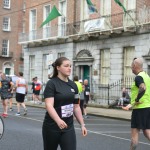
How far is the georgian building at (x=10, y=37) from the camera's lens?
193 feet

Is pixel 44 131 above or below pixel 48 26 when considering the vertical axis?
below

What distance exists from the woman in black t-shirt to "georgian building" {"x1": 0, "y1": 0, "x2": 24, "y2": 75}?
5351cm

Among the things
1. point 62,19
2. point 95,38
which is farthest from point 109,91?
point 62,19

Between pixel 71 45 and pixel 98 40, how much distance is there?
9.76 ft

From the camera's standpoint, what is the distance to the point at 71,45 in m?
30.2

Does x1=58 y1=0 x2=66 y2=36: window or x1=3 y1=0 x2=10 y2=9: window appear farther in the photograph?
x1=3 y1=0 x2=10 y2=9: window

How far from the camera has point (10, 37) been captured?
59.6 metres

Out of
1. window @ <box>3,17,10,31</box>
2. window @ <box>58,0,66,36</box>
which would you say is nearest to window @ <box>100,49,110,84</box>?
window @ <box>58,0,66,36</box>

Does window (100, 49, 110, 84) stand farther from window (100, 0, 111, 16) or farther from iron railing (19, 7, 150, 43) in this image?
window (100, 0, 111, 16)

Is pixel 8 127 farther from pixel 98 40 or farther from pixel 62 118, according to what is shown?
pixel 98 40

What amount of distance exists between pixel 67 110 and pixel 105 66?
71.8 ft

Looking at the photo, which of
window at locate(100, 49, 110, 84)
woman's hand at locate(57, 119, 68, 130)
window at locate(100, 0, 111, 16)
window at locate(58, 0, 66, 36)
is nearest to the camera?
woman's hand at locate(57, 119, 68, 130)

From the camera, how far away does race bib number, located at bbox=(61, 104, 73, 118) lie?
227 inches

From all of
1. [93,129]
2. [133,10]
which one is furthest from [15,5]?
[93,129]
